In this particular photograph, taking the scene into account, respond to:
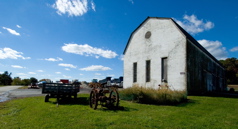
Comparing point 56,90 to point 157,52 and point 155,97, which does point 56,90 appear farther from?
point 157,52

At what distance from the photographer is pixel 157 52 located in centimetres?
1778

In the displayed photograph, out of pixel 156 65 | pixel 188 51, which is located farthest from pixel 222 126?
pixel 156 65

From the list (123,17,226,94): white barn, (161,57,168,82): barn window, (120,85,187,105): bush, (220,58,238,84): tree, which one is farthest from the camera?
(220,58,238,84): tree

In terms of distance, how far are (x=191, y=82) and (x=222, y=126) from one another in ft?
37.2

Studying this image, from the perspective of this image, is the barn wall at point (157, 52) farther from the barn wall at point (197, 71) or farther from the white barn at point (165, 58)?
the barn wall at point (197, 71)

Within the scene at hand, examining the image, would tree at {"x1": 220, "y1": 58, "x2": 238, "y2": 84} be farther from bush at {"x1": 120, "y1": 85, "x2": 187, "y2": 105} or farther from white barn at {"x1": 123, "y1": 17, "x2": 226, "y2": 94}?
bush at {"x1": 120, "y1": 85, "x2": 187, "y2": 105}

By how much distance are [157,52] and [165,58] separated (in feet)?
4.41

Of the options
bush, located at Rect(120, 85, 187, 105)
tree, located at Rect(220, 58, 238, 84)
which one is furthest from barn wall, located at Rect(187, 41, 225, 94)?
tree, located at Rect(220, 58, 238, 84)

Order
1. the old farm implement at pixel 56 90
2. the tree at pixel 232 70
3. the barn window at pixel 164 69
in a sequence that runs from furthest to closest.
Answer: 1. the tree at pixel 232 70
2. the barn window at pixel 164 69
3. the old farm implement at pixel 56 90

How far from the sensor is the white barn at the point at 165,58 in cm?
1520

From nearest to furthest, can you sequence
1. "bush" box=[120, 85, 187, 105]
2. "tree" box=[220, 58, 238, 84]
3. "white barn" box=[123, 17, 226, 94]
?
"bush" box=[120, 85, 187, 105], "white barn" box=[123, 17, 226, 94], "tree" box=[220, 58, 238, 84]

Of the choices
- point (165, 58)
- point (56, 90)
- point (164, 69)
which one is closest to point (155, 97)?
point (56, 90)

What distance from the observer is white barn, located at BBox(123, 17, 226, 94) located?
1520 centimetres

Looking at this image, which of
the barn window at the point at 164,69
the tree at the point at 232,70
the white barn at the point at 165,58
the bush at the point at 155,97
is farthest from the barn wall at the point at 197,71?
the tree at the point at 232,70
